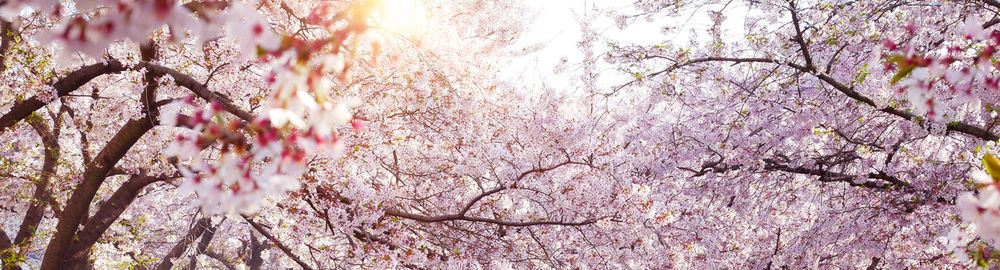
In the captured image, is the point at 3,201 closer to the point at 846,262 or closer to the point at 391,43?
the point at 391,43

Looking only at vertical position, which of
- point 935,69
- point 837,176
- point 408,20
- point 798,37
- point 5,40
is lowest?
point 935,69

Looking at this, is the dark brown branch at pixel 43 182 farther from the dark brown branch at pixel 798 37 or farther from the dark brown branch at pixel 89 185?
the dark brown branch at pixel 798 37

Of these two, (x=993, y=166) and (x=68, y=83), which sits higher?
(x=68, y=83)

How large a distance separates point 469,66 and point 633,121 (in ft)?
16.5

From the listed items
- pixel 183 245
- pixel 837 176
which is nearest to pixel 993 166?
pixel 837 176

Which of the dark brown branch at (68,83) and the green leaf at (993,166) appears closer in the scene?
the green leaf at (993,166)

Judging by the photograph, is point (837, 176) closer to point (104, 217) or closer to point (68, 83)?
point (68, 83)

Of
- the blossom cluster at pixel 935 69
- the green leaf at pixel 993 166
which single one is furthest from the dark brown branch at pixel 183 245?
the green leaf at pixel 993 166

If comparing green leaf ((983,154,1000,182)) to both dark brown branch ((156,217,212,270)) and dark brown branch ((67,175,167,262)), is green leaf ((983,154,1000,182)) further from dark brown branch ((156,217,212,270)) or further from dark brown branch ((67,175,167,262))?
dark brown branch ((156,217,212,270))

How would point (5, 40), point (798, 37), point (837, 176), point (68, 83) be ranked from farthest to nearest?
point (837, 176) < point (5, 40) < point (68, 83) < point (798, 37)

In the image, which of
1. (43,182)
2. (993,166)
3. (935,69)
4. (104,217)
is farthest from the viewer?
(43,182)

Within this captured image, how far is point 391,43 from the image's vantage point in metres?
6.50

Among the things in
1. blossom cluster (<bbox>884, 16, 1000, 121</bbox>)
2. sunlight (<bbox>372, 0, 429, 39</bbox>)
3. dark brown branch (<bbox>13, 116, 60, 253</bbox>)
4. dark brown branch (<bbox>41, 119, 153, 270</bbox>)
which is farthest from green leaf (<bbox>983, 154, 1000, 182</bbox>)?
dark brown branch (<bbox>13, 116, 60, 253</bbox>)

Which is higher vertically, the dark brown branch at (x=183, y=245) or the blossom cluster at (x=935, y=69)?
the dark brown branch at (x=183, y=245)
